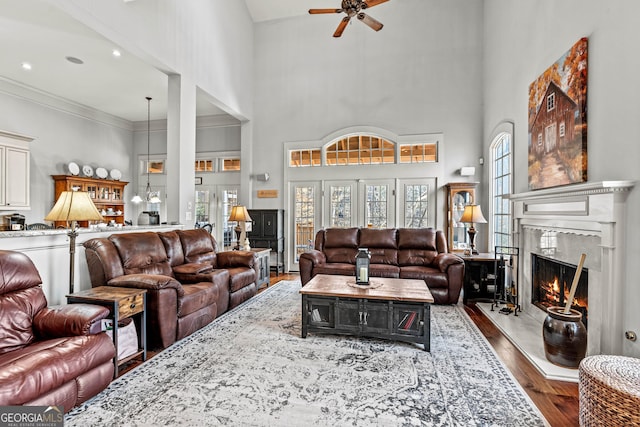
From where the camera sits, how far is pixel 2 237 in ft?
8.43

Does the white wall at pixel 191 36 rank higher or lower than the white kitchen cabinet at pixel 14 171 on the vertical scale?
higher

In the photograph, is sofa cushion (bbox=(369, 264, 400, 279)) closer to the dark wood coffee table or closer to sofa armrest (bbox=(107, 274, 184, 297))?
the dark wood coffee table

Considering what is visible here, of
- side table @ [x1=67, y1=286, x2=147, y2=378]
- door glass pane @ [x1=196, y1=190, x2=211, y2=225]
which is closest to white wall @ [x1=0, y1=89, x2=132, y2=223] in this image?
door glass pane @ [x1=196, y1=190, x2=211, y2=225]

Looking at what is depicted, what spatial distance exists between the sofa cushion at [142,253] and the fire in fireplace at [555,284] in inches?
172

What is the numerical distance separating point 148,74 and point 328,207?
164 inches

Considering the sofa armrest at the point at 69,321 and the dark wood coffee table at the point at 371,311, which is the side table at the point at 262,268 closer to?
the dark wood coffee table at the point at 371,311

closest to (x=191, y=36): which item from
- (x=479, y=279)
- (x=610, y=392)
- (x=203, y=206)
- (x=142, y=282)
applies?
(x=203, y=206)

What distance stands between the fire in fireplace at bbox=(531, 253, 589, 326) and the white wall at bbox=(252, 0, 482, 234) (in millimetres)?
2725

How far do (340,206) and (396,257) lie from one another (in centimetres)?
202

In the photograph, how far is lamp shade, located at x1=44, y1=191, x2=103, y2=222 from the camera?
8.86 feet

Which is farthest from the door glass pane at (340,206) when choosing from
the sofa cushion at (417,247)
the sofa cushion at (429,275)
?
the sofa cushion at (429,275)

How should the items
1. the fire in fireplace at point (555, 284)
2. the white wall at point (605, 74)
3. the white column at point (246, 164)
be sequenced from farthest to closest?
the white column at point (246, 164) → the fire in fireplace at point (555, 284) → the white wall at point (605, 74)

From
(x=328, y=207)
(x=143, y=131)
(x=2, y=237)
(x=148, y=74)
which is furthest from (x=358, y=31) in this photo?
(x=2, y=237)

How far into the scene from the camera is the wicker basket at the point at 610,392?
158 cm
